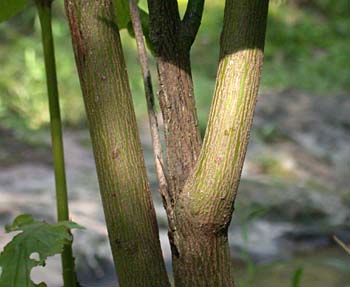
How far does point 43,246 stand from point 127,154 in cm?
18

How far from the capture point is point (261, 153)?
442cm

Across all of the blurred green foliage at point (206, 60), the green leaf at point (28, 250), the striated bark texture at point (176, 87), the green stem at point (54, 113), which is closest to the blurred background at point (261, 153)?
the blurred green foliage at point (206, 60)

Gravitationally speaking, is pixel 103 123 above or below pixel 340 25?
below

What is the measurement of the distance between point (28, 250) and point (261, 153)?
3.24m

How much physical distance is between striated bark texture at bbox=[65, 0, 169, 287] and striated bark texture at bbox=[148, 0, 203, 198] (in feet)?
0.16

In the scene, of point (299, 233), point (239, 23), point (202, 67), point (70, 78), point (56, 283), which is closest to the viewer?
point (239, 23)

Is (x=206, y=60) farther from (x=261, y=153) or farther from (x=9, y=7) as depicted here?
(x=9, y=7)

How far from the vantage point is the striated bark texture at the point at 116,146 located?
123cm

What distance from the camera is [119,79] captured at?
4.06ft

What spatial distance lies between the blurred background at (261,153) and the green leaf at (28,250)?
1.76ft

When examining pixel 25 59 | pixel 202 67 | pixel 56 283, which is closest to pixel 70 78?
pixel 25 59

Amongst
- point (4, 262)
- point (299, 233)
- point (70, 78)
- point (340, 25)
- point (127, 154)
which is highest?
point (340, 25)

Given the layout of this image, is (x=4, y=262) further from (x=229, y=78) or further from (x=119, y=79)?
(x=229, y=78)

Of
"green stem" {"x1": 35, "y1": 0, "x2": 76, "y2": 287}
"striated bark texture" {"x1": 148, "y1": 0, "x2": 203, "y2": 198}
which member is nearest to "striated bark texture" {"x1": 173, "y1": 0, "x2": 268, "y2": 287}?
"striated bark texture" {"x1": 148, "y1": 0, "x2": 203, "y2": 198}
